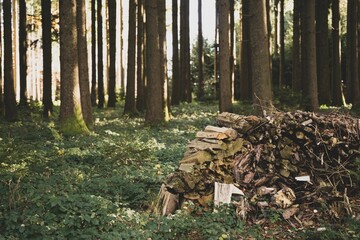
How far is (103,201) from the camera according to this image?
5707 millimetres

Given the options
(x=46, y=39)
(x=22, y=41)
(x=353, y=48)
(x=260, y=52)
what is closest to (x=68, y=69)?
(x=260, y=52)

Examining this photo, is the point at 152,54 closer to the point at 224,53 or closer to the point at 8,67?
the point at 224,53

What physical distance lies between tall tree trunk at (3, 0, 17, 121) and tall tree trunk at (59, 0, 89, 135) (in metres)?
5.63

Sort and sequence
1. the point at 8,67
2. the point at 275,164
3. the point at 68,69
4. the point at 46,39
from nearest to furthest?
the point at 275,164
the point at 68,69
the point at 8,67
the point at 46,39

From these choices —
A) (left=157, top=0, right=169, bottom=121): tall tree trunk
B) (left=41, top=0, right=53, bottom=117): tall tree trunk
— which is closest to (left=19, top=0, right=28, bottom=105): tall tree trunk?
(left=41, top=0, right=53, bottom=117): tall tree trunk

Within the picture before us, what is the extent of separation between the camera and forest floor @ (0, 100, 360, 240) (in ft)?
16.2

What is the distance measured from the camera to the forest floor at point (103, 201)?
4945 mm

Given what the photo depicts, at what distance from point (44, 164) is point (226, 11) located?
9.12m

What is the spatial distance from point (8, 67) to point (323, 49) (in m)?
15.9

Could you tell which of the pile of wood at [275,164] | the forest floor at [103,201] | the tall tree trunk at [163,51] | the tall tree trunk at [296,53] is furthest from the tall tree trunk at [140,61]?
the pile of wood at [275,164]

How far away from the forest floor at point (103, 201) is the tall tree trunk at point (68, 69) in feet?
6.15

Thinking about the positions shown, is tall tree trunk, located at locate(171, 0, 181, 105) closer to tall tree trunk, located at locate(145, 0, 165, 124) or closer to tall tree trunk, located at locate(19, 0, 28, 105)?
tall tree trunk, located at locate(19, 0, 28, 105)

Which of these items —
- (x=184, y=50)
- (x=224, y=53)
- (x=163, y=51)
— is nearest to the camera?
(x=224, y=53)

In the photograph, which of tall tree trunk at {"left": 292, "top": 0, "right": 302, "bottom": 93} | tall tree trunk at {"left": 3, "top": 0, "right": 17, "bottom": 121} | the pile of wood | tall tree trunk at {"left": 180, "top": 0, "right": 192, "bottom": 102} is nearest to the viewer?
the pile of wood
